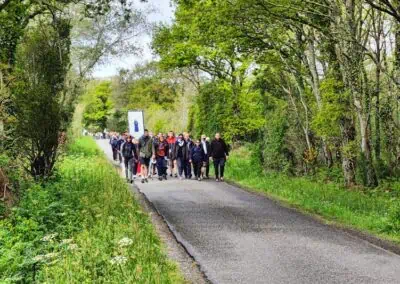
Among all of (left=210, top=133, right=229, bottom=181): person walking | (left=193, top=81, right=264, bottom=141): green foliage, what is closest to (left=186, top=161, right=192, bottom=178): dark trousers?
→ (left=210, top=133, right=229, bottom=181): person walking

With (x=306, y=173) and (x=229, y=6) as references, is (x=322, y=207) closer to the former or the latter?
(x=229, y=6)

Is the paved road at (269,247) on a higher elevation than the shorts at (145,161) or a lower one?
lower

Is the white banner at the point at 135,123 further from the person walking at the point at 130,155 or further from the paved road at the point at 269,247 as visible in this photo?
the paved road at the point at 269,247

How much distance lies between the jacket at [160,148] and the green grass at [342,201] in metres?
3.51

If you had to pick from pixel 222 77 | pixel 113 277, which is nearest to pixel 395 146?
pixel 113 277

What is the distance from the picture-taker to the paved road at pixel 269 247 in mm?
7906

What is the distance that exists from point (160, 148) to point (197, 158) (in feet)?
5.77

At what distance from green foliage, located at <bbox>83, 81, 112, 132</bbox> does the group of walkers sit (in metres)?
85.8

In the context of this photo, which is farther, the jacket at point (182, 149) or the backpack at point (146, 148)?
the jacket at point (182, 149)

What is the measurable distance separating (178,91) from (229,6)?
1722 inches

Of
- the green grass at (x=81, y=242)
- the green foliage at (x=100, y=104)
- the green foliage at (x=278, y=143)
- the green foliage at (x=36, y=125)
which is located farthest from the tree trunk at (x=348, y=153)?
the green foliage at (x=100, y=104)

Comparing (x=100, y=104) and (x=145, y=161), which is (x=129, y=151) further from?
(x=100, y=104)

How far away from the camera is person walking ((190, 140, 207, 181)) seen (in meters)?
23.9

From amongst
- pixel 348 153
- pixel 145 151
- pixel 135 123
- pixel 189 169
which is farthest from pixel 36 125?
pixel 135 123
